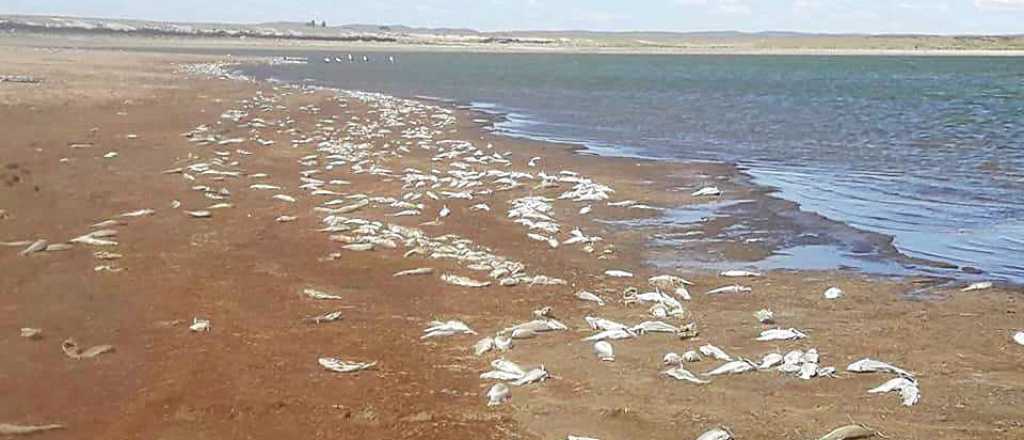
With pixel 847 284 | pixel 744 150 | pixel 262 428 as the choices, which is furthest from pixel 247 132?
pixel 262 428

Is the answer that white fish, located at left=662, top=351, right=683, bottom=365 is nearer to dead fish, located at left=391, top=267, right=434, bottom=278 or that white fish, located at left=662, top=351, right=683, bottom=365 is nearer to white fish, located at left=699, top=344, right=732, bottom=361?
white fish, located at left=699, top=344, right=732, bottom=361

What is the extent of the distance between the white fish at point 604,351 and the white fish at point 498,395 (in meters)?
1.00

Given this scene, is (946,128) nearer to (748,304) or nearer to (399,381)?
(748,304)

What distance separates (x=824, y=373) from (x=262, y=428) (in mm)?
3825

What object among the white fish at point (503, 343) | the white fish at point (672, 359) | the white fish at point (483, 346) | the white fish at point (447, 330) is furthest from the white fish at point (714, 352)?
the white fish at point (447, 330)

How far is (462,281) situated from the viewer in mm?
9828

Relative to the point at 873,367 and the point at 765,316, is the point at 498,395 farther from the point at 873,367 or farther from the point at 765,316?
the point at 765,316

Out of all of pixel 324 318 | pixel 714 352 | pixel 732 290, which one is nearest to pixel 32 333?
pixel 324 318

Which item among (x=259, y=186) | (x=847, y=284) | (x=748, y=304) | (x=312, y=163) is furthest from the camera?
(x=312, y=163)

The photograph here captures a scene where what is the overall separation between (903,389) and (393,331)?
12.6 ft

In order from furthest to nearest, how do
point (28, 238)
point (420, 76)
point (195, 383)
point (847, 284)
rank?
1. point (420, 76)
2. point (28, 238)
3. point (847, 284)
4. point (195, 383)

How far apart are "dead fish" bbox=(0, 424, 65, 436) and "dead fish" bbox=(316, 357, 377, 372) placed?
1.82 meters

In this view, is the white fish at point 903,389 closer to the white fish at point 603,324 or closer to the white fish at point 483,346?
the white fish at point 603,324

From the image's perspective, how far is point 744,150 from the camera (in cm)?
2328
